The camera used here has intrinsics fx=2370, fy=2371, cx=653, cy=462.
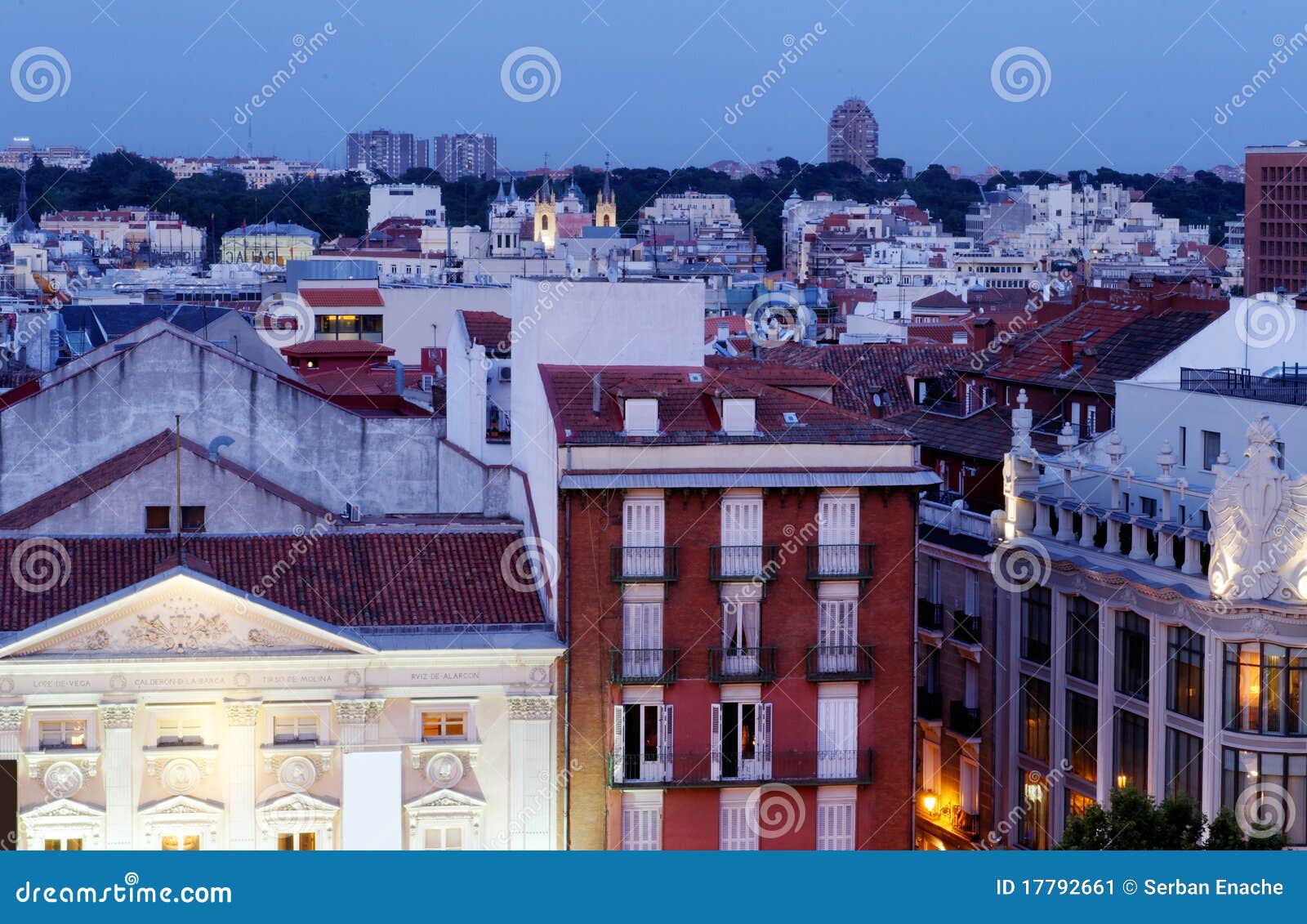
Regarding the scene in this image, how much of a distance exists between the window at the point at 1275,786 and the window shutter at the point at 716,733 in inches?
305

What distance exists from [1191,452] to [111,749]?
64.2ft

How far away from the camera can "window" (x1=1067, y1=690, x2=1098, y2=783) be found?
4084cm

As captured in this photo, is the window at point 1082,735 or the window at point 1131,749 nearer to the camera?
the window at point 1131,749

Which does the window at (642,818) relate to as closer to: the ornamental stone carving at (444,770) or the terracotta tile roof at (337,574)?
the ornamental stone carving at (444,770)

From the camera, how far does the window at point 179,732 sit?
1361 inches

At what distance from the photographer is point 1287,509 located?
36.0 m

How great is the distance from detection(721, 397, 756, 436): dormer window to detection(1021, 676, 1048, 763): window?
962 centimetres

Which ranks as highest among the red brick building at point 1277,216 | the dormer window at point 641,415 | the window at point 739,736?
the red brick building at point 1277,216

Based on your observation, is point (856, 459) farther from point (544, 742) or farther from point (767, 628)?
point (544, 742)

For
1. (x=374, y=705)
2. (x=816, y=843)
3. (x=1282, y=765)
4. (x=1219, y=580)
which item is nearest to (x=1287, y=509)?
(x=1219, y=580)

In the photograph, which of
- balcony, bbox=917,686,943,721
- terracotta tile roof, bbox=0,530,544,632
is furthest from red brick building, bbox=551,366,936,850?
balcony, bbox=917,686,943,721

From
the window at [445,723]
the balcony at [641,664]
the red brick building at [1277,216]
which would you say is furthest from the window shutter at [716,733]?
the red brick building at [1277,216]

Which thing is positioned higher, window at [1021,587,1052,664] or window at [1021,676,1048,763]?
window at [1021,587,1052,664]

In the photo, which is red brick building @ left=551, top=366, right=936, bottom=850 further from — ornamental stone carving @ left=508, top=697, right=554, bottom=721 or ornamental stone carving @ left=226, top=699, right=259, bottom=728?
ornamental stone carving @ left=226, top=699, right=259, bottom=728
